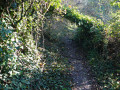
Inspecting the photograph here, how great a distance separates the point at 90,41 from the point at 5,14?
272 inches

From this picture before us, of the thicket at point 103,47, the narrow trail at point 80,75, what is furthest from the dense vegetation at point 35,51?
the narrow trail at point 80,75

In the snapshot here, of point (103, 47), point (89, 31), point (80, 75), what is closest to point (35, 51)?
point (80, 75)

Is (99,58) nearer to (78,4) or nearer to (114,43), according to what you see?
(114,43)

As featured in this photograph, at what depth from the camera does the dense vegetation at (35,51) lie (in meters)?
4.03

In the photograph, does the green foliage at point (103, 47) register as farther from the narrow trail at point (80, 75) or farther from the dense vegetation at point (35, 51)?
the narrow trail at point (80, 75)

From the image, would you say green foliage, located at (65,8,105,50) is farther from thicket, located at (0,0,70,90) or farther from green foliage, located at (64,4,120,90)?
thicket, located at (0,0,70,90)

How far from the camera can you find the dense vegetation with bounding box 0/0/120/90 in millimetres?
4028

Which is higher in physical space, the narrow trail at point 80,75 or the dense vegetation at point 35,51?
the dense vegetation at point 35,51

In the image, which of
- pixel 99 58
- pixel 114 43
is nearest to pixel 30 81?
pixel 99 58

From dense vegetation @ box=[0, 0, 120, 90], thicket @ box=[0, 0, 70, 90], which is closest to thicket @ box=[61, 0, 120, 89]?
dense vegetation @ box=[0, 0, 120, 90]

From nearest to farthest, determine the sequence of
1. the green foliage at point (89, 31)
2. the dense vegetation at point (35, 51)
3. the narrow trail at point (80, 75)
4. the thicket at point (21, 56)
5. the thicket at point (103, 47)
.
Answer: the thicket at point (21, 56), the dense vegetation at point (35, 51), the narrow trail at point (80, 75), the thicket at point (103, 47), the green foliage at point (89, 31)

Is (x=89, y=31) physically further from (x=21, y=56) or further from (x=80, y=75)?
(x=21, y=56)

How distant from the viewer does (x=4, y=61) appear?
12.4ft

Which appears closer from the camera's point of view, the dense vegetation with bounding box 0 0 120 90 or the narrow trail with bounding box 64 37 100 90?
the dense vegetation with bounding box 0 0 120 90
